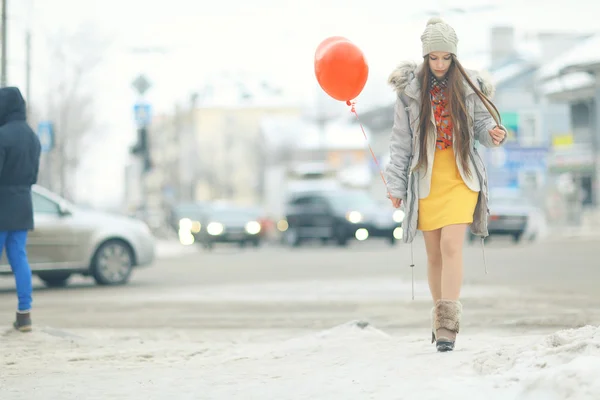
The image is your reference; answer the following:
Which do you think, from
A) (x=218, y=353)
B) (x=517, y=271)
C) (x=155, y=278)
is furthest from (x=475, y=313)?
(x=155, y=278)

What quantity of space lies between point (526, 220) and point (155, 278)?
16438 mm

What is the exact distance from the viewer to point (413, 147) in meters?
6.73

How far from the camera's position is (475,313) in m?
10.5

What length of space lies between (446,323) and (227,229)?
28.7m

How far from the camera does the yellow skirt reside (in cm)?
663

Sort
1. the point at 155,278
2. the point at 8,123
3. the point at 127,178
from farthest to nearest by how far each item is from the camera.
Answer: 1. the point at 127,178
2. the point at 155,278
3. the point at 8,123

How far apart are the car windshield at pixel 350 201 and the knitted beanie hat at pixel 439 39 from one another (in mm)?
25835

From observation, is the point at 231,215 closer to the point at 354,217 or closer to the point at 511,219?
the point at 354,217

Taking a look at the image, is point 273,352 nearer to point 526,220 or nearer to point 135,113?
point 135,113

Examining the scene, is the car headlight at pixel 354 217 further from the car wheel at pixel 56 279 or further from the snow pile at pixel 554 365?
the snow pile at pixel 554 365

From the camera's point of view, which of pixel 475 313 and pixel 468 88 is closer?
pixel 468 88

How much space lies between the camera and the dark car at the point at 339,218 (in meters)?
31.6

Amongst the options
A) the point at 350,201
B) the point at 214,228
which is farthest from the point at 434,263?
the point at 214,228

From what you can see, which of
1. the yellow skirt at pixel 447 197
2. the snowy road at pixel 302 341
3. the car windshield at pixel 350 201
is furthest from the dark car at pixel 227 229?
the yellow skirt at pixel 447 197
